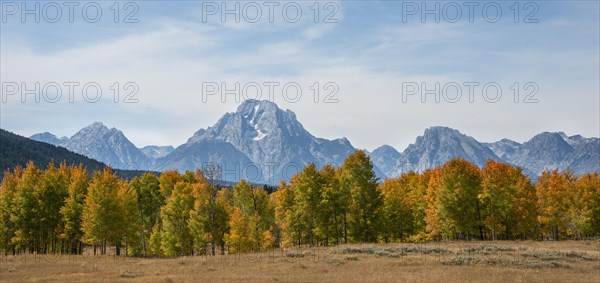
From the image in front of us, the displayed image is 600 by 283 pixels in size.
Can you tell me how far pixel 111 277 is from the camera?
37625 mm

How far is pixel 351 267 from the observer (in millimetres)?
41344

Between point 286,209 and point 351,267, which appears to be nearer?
point 351,267

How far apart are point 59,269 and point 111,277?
872cm

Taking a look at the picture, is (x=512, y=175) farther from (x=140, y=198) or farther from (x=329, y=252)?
(x=140, y=198)

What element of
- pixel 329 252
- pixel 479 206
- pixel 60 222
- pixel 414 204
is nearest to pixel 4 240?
pixel 60 222

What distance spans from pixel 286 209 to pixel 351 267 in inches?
1428

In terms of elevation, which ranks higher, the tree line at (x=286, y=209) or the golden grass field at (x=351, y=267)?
the tree line at (x=286, y=209)

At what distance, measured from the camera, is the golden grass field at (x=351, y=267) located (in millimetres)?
35375

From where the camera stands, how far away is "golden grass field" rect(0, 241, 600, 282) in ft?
116

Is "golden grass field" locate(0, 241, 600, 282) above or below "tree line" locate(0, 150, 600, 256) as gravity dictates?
below

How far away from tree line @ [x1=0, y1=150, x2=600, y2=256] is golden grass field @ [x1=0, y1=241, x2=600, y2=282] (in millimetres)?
8786

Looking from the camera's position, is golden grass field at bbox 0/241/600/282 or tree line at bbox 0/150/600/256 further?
tree line at bbox 0/150/600/256

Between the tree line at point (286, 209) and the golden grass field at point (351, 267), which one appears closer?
the golden grass field at point (351, 267)

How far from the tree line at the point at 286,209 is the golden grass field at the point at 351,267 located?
8786 mm
